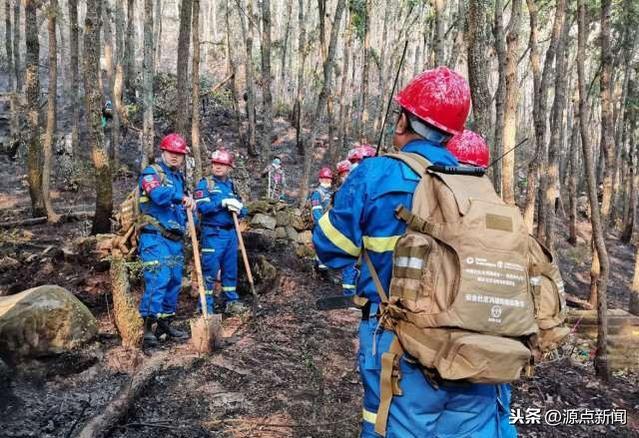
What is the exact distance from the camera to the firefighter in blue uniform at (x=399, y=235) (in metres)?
2.06

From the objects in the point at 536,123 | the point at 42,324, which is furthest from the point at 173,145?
the point at 536,123

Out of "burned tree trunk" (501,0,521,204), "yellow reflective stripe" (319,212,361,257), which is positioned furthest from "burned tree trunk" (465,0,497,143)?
"yellow reflective stripe" (319,212,361,257)

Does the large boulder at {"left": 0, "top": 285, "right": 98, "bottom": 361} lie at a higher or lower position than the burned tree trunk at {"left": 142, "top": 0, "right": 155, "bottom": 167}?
lower

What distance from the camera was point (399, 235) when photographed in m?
2.17

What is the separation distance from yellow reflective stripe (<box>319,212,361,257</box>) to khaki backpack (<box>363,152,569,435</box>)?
28 cm

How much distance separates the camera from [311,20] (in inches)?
1496

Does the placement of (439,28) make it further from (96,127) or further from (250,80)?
(250,80)

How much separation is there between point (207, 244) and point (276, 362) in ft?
7.50

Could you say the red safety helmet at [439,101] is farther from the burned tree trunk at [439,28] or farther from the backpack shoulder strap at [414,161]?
the burned tree trunk at [439,28]

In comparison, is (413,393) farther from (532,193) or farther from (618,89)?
(618,89)

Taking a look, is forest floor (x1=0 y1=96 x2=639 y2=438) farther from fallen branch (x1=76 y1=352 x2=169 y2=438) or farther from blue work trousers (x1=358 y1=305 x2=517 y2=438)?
blue work trousers (x1=358 y1=305 x2=517 y2=438)

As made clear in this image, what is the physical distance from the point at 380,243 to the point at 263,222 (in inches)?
309

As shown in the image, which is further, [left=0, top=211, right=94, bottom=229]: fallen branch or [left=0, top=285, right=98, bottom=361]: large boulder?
→ [left=0, top=211, right=94, bottom=229]: fallen branch

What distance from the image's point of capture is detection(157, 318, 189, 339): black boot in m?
5.83
